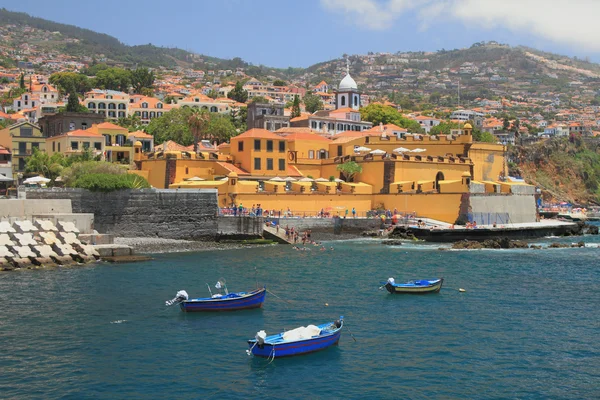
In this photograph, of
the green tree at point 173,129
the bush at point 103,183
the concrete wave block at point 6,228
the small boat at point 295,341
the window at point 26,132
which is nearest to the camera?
the small boat at point 295,341

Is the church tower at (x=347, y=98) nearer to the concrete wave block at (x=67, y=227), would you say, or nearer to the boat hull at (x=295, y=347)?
the concrete wave block at (x=67, y=227)

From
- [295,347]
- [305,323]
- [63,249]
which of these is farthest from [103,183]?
[295,347]

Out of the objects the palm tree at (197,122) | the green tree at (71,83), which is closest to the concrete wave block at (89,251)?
the palm tree at (197,122)

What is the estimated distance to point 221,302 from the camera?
87.1ft

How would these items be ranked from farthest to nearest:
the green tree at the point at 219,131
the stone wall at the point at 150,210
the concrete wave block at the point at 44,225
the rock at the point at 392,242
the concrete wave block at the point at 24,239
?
1. the green tree at the point at 219,131
2. the rock at the point at 392,242
3. the stone wall at the point at 150,210
4. the concrete wave block at the point at 44,225
5. the concrete wave block at the point at 24,239

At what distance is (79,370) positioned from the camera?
19625 millimetres

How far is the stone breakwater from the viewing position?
35.8 metres

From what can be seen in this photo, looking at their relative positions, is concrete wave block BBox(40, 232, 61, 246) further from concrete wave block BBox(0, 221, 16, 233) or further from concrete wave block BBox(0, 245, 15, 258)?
concrete wave block BBox(0, 245, 15, 258)

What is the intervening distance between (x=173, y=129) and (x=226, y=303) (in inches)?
2343

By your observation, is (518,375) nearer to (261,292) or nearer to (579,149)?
(261,292)

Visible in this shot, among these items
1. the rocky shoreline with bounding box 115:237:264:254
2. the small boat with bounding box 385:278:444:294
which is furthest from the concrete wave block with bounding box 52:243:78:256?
the small boat with bounding box 385:278:444:294

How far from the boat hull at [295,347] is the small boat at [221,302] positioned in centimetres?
538

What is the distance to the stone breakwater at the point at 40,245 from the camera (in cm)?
3578

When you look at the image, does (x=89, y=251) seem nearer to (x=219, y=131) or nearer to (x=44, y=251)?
(x=44, y=251)
